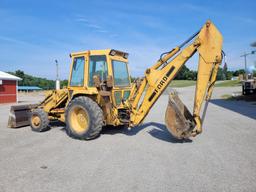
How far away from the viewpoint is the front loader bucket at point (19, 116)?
9.16m

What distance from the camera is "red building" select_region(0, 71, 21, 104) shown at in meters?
22.3

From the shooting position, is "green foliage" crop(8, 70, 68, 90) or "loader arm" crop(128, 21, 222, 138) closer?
"loader arm" crop(128, 21, 222, 138)

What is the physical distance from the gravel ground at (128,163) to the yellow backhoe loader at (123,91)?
0.53 meters

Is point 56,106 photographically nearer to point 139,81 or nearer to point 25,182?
point 139,81

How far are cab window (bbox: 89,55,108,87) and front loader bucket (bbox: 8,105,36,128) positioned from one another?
325cm

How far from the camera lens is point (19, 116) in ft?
30.5

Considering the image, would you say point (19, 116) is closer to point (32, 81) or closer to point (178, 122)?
point (178, 122)

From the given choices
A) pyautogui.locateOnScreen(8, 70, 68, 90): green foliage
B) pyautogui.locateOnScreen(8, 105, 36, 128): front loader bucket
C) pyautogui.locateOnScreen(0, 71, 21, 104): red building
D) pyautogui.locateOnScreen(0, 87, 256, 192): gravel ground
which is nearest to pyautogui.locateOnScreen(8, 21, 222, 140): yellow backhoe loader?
pyautogui.locateOnScreen(0, 87, 256, 192): gravel ground

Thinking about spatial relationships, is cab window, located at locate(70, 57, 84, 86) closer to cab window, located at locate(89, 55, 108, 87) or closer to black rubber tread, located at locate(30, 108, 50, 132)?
cab window, located at locate(89, 55, 108, 87)

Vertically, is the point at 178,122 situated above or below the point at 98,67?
below

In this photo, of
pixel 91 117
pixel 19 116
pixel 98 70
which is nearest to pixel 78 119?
pixel 91 117

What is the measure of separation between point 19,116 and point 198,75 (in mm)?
6594

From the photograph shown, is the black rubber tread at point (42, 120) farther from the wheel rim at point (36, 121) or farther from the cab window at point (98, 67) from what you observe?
the cab window at point (98, 67)

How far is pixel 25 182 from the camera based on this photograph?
4129mm
